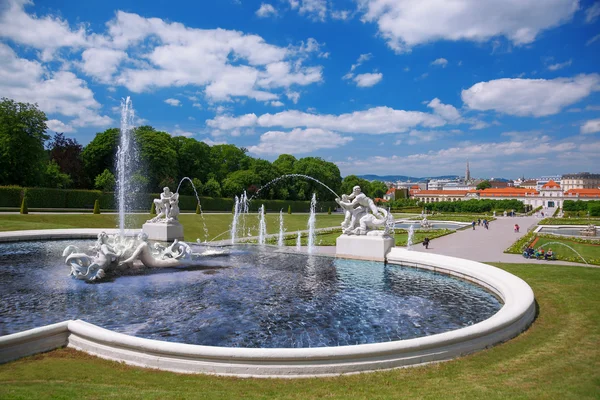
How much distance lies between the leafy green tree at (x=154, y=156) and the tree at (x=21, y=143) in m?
13.4

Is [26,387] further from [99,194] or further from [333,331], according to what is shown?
[99,194]

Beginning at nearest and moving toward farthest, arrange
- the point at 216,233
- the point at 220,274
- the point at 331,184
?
the point at 220,274, the point at 216,233, the point at 331,184

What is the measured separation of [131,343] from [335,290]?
706cm

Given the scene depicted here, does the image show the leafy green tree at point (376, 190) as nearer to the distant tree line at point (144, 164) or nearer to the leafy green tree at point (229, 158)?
the distant tree line at point (144, 164)

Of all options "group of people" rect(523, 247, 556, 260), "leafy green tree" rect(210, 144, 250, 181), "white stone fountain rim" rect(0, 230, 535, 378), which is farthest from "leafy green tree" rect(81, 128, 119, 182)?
"white stone fountain rim" rect(0, 230, 535, 378)

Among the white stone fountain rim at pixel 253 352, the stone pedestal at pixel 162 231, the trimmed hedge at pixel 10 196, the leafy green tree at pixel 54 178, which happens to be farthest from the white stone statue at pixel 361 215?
the leafy green tree at pixel 54 178

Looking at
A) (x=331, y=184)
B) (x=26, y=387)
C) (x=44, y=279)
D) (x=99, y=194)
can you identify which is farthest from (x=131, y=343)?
(x=331, y=184)

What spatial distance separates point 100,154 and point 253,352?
206 ft

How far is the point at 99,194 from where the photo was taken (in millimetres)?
51406

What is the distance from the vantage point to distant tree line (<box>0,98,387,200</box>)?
157ft

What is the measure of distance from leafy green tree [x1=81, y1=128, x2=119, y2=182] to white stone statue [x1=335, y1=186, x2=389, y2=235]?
168 ft

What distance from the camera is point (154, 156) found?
202 ft

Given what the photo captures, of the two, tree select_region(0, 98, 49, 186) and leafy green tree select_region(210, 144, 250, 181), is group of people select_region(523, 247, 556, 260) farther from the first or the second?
leafy green tree select_region(210, 144, 250, 181)

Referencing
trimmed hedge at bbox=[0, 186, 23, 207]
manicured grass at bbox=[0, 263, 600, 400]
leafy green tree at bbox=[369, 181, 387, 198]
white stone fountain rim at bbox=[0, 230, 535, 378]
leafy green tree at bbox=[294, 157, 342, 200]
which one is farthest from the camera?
leafy green tree at bbox=[369, 181, 387, 198]
